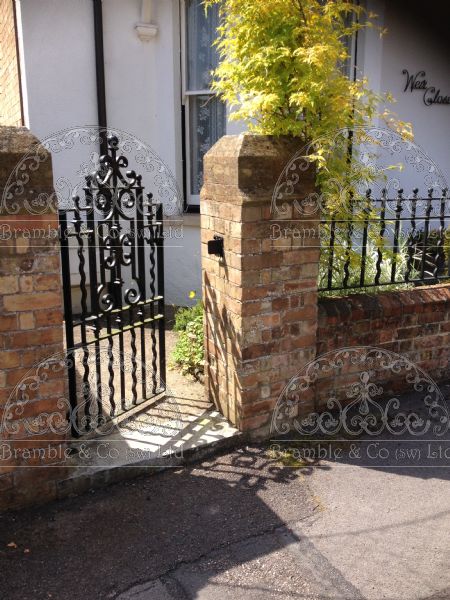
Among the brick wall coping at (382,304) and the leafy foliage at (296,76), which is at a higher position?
the leafy foliage at (296,76)

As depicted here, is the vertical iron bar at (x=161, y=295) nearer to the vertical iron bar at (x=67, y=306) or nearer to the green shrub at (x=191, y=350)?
the green shrub at (x=191, y=350)

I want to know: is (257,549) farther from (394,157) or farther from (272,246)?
(394,157)

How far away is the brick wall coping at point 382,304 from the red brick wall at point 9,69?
4.57m

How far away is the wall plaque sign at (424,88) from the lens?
273 inches

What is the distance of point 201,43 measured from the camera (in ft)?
21.8

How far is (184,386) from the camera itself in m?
4.55

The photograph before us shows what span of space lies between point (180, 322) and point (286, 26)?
9.50ft

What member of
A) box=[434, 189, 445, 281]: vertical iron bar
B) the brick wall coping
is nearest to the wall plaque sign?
box=[434, 189, 445, 281]: vertical iron bar

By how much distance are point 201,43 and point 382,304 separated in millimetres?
4114

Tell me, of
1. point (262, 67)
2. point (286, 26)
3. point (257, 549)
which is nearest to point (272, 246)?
point (262, 67)

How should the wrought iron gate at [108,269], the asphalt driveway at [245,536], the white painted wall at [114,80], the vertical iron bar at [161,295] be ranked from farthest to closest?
the white painted wall at [114,80] → the vertical iron bar at [161,295] → the wrought iron gate at [108,269] → the asphalt driveway at [245,536]

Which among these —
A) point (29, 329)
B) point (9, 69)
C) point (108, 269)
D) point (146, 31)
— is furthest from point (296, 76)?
point (9, 69)

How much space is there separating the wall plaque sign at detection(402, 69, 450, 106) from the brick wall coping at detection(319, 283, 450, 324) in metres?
3.39

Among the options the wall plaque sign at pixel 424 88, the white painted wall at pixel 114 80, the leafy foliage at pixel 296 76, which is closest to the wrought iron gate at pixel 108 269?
the leafy foliage at pixel 296 76
